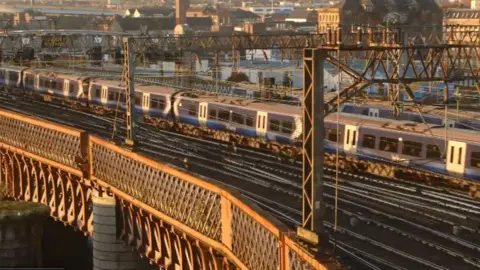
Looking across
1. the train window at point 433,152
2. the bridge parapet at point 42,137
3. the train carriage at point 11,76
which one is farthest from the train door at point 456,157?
the train carriage at point 11,76

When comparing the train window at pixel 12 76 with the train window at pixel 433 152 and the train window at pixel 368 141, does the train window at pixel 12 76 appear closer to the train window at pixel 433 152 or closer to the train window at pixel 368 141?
the train window at pixel 368 141

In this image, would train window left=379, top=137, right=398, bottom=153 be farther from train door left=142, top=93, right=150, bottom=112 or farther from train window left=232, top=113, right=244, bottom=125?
train door left=142, top=93, right=150, bottom=112

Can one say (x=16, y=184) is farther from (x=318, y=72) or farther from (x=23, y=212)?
(x=318, y=72)

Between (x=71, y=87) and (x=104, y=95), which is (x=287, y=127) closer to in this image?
(x=104, y=95)

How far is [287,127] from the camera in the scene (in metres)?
36.3

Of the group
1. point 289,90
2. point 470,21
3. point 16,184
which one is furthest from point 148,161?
point 470,21

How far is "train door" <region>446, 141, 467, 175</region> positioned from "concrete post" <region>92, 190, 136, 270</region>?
10252mm

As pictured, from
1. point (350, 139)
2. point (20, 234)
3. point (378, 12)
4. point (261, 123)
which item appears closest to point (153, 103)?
point (261, 123)

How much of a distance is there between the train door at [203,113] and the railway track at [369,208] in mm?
6275

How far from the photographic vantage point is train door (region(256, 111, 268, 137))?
38.0m

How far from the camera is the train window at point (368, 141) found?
32031 mm

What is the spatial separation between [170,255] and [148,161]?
2.51 meters

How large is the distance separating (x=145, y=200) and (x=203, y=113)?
63.9 ft

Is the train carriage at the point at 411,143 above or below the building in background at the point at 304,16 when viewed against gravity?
below
